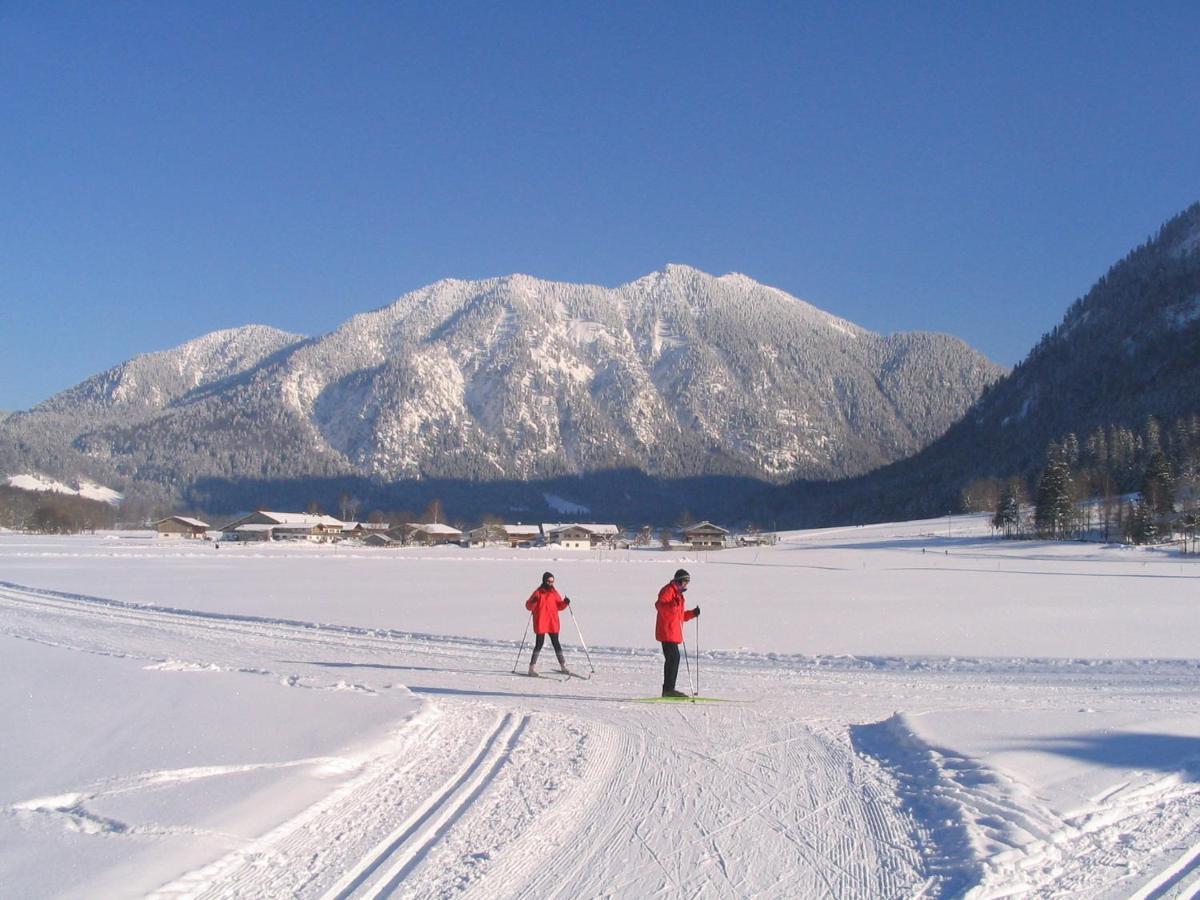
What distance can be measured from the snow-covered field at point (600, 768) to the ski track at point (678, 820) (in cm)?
3

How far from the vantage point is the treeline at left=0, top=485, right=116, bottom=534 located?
122 metres

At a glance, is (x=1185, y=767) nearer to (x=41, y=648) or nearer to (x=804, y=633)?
(x=804, y=633)

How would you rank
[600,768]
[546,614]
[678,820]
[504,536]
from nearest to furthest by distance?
[678,820] < [600,768] < [546,614] < [504,536]

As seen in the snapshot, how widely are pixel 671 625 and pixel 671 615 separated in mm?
139

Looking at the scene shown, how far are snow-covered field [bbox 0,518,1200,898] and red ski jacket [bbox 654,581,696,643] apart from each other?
1048 millimetres

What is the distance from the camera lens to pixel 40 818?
20.2ft

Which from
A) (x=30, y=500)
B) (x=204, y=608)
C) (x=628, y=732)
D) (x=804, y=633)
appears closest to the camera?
(x=628, y=732)

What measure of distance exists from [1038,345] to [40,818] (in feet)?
700

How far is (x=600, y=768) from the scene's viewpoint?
26.5ft

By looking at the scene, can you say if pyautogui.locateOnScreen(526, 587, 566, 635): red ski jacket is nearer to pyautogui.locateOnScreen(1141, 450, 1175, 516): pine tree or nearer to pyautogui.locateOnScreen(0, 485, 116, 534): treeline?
pyautogui.locateOnScreen(1141, 450, 1175, 516): pine tree

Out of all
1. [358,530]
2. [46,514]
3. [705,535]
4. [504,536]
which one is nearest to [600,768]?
[705,535]

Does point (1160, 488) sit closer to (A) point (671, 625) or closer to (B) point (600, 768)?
(A) point (671, 625)

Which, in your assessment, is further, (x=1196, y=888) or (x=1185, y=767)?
(x=1185, y=767)

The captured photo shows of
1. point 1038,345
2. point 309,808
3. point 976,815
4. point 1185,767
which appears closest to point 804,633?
point 1185,767
